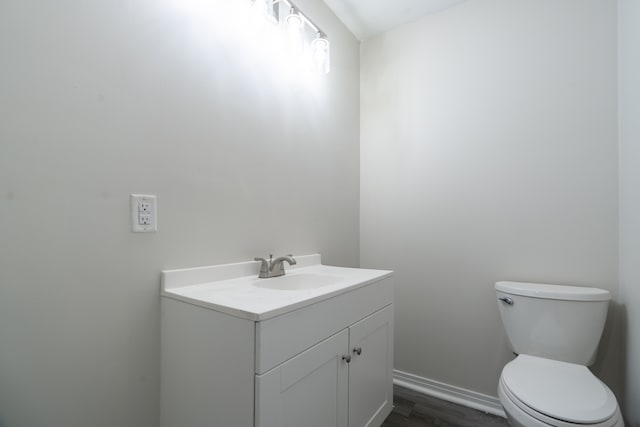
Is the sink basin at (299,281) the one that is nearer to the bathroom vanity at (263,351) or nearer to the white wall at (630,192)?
the bathroom vanity at (263,351)

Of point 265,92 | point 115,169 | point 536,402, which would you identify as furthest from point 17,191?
point 536,402

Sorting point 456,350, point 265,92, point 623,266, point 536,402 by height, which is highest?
point 265,92

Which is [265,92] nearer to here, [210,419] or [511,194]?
[210,419]

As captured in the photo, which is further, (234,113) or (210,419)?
(234,113)

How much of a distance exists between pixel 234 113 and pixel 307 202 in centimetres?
65

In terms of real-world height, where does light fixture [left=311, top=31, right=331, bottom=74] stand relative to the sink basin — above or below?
above

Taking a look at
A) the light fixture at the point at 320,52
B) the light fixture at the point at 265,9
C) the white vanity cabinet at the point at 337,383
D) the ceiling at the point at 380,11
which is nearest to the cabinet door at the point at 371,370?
the white vanity cabinet at the point at 337,383

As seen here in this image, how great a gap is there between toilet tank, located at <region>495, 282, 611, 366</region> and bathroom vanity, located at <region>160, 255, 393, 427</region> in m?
0.74

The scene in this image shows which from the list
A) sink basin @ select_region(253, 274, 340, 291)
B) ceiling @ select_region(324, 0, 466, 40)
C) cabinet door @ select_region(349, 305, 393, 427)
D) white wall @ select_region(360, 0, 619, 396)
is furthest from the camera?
ceiling @ select_region(324, 0, 466, 40)

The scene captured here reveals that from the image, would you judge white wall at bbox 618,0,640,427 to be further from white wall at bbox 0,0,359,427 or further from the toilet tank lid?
white wall at bbox 0,0,359,427

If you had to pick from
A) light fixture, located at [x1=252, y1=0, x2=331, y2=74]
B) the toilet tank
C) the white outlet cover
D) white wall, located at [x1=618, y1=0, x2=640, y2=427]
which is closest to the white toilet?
the toilet tank

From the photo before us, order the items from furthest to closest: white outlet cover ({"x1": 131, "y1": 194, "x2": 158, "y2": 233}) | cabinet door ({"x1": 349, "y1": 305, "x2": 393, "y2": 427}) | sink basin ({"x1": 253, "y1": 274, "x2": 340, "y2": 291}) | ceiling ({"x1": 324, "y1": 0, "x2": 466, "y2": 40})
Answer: ceiling ({"x1": 324, "y1": 0, "x2": 466, "y2": 40})
sink basin ({"x1": 253, "y1": 274, "x2": 340, "y2": 291})
cabinet door ({"x1": 349, "y1": 305, "x2": 393, "y2": 427})
white outlet cover ({"x1": 131, "y1": 194, "x2": 158, "y2": 233})

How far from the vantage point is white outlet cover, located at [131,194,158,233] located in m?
0.97

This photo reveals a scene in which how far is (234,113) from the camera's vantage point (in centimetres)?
131
